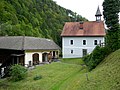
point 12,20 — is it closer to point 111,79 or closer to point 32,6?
point 32,6

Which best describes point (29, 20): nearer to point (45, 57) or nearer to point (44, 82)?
point (45, 57)

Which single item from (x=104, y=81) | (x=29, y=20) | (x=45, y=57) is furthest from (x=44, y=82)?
(x=29, y=20)

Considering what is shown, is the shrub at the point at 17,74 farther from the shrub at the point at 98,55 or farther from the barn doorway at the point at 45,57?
the barn doorway at the point at 45,57

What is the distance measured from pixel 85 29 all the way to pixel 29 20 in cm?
3933

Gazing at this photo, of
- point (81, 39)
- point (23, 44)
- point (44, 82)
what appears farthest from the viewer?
point (81, 39)

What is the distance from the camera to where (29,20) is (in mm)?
87188

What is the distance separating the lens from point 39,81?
90.7 ft

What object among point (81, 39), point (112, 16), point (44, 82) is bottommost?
point (44, 82)

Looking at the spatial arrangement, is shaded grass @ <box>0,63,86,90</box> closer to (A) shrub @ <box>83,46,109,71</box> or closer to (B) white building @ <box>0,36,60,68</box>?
(A) shrub @ <box>83,46,109,71</box>

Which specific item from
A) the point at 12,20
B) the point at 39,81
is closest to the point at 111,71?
the point at 39,81

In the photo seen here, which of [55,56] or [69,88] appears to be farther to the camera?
[55,56]

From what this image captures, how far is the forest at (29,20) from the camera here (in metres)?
66.2

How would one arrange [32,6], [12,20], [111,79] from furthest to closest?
1. [32,6]
2. [12,20]
3. [111,79]

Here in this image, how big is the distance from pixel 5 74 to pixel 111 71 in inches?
782
